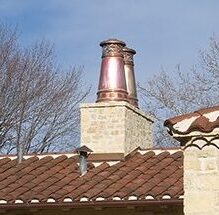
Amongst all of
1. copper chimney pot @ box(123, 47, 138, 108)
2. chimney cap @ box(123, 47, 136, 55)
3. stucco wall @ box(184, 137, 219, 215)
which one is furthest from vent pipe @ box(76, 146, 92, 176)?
stucco wall @ box(184, 137, 219, 215)

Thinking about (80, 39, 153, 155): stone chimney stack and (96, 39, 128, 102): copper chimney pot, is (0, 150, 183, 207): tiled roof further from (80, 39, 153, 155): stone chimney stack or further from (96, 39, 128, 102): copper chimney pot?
(96, 39, 128, 102): copper chimney pot

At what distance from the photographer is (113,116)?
1556 cm

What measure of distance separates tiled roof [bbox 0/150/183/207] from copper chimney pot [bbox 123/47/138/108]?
1.85 meters

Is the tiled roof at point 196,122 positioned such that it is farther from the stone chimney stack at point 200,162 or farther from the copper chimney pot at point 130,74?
the copper chimney pot at point 130,74

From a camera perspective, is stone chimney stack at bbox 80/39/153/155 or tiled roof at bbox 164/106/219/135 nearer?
tiled roof at bbox 164/106/219/135

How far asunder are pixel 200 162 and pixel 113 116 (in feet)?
20.5

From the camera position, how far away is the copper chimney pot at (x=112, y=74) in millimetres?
16016

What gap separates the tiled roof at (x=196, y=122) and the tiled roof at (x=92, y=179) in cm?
284

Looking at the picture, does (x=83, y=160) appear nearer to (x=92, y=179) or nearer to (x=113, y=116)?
(x=92, y=179)

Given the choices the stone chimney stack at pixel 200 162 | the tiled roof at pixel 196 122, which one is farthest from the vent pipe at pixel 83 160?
the stone chimney stack at pixel 200 162

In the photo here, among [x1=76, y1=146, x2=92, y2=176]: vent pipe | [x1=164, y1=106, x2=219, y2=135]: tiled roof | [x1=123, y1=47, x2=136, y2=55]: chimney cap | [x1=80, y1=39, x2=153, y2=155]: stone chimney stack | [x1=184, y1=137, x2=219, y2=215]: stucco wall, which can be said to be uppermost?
[x1=123, y1=47, x2=136, y2=55]: chimney cap

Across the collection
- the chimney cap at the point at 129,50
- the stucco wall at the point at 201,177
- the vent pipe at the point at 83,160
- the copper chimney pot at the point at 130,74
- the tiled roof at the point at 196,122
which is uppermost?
the chimney cap at the point at 129,50

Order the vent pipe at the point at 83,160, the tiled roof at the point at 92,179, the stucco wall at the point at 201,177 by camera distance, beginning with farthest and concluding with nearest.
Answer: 1. the vent pipe at the point at 83,160
2. the tiled roof at the point at 92,179
3. the stucco wall at the point at 201,177

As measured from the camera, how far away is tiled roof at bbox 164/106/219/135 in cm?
947
